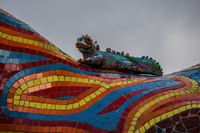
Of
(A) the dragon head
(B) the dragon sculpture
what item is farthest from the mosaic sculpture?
(A) the dragon head

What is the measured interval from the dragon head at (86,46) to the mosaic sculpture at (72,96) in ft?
2.28

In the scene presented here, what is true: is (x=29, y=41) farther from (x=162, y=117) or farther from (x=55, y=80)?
(x=162, y=117)

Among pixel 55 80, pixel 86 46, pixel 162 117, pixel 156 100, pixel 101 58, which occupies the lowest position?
pixel 162 117

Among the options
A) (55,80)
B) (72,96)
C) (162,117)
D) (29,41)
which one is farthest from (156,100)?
(29,41)

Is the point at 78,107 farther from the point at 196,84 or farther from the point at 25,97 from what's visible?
the point at 196,84

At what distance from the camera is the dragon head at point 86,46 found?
5.74m

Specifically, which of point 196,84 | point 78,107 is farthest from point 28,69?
point 196,84

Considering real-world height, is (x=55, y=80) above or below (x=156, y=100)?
above

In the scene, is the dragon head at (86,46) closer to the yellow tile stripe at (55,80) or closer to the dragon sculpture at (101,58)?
the dragon sculpture at (101,58)

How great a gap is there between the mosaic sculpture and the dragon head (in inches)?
27.4

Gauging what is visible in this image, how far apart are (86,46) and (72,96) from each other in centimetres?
161

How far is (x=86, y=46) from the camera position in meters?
5.75

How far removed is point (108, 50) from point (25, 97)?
2607 mm

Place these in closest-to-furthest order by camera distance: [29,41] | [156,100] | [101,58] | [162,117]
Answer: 1. [162,117]
2. [156,100]
3. [29,41]
4. [101,58]
